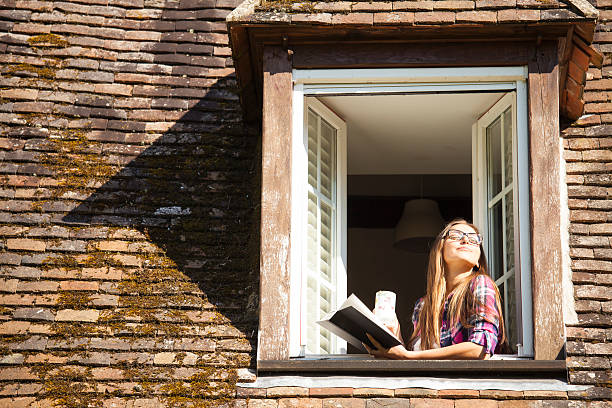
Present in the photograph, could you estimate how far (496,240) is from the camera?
735 centimetres

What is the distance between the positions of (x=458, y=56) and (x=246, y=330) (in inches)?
77.4

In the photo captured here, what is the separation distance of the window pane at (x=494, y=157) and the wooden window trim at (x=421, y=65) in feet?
2.01

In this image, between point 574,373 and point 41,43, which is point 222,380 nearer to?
point 574,373

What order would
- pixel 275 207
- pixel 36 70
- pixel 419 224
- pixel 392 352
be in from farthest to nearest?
pixel 419 224 < pixel 36 70 < pixel 275 207 < pixel 392 352

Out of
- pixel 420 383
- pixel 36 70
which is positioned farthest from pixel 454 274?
pixel 36 70

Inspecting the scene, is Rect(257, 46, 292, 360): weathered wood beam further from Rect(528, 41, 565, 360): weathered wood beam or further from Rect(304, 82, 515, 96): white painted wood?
Rect(528, 41, 565, 360): weathered wood beam

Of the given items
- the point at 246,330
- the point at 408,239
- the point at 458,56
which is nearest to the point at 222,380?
the point at 246,330

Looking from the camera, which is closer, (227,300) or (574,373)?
(574,373)

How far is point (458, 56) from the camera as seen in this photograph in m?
6.92

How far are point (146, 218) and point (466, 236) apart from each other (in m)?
1.90

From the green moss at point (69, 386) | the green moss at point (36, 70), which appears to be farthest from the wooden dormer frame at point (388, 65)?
the green moss at point (36, 70)

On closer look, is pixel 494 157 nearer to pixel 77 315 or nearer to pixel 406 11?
pixel 406 11

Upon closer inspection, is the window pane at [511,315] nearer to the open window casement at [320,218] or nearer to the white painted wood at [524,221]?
the white painted wood at [524,221]

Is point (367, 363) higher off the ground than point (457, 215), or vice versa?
point (457, 215)
